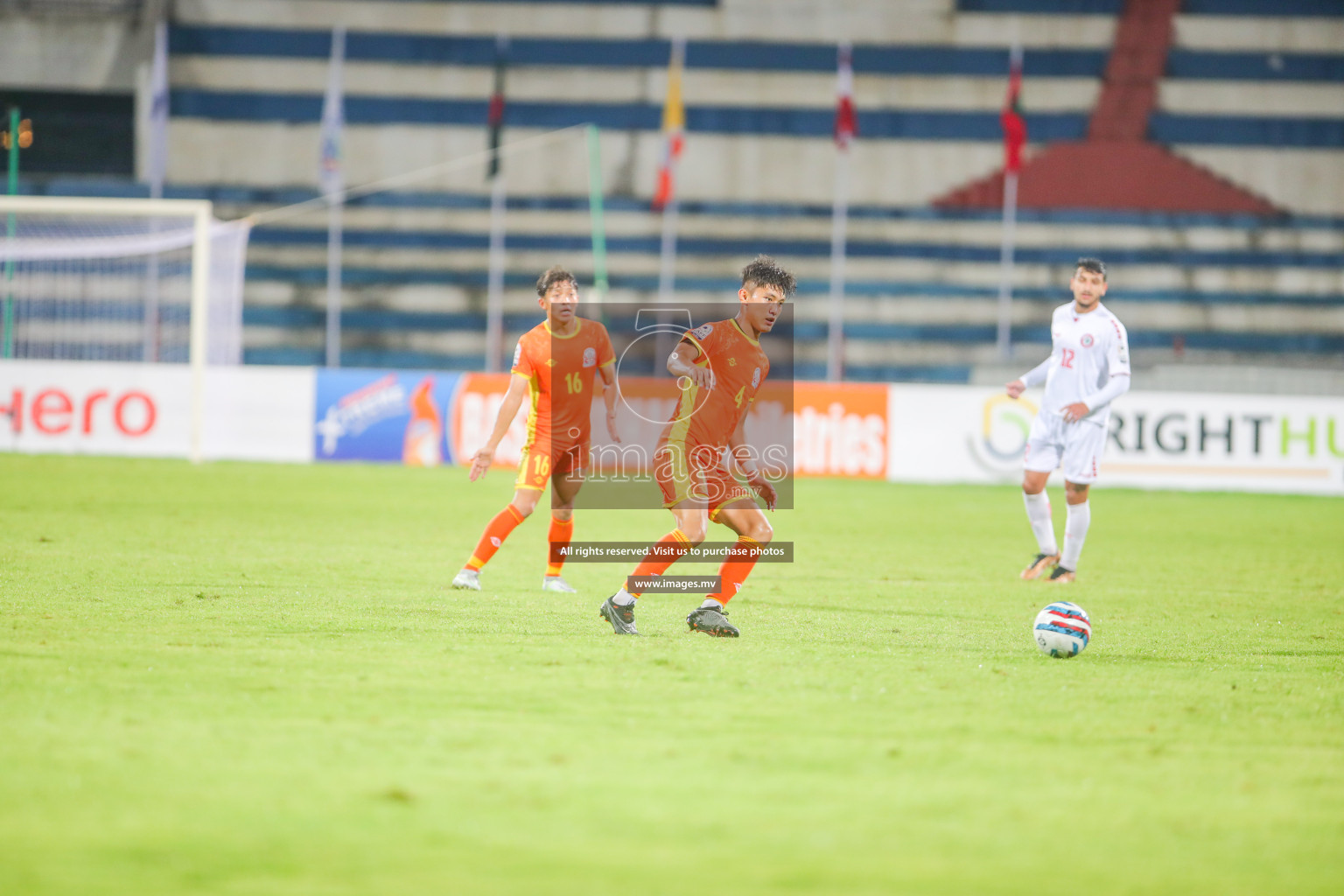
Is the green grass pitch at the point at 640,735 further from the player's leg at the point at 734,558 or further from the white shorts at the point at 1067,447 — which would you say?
the white shorts at the point at 1067,447

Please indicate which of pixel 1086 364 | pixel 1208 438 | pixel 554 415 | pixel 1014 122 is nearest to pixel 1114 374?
pixel 1086 364

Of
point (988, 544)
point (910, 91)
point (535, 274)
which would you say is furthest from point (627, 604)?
point (910, 91)

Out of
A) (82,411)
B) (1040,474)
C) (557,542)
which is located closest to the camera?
(557,542)

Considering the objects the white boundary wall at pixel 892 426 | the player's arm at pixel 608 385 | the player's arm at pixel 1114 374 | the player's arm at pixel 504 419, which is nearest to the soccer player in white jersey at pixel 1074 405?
the player's arm at pixel 1114 374

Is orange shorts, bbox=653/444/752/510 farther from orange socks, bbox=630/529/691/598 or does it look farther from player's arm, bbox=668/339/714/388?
player's arm, bbox=668/339/714/388

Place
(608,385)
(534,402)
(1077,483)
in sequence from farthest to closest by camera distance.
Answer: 1. (1077,483)
2. (534,402)
3. (608,385)

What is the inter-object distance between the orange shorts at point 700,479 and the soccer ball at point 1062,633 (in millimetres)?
1612

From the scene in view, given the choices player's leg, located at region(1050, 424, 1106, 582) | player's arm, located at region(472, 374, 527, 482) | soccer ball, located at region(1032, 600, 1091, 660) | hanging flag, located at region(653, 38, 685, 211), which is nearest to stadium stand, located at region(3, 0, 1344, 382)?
hanging flag, located at region(653, 38, 685, 211)

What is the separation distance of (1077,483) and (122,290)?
1694 cm

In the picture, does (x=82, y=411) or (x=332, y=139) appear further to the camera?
(x=332, y=139)

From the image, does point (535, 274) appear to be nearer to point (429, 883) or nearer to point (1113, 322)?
point (1113, 322)

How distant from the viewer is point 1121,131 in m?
38.2

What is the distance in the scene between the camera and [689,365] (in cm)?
693

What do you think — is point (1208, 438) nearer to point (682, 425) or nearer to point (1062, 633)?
point (1062, 633)
